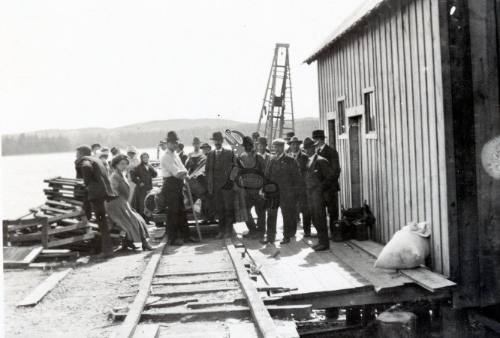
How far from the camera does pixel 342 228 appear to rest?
32.3ft

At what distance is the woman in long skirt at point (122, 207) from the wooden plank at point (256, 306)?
2.88 m

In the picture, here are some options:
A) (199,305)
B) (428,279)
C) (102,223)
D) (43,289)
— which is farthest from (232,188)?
(428,279)

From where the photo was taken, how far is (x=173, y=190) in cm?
1075

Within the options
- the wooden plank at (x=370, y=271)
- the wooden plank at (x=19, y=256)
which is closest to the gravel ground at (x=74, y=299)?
the wooden plank at (x=19, y=256)

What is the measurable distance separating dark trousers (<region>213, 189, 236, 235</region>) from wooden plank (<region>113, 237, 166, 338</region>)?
2509mm

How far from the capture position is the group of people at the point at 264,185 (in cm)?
948

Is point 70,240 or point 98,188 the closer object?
point 98,188

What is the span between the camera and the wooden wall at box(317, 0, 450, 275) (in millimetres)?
6797

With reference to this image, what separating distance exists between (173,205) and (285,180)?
8.03 ft

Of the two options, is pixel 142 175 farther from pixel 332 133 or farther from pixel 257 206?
pixel 332 133

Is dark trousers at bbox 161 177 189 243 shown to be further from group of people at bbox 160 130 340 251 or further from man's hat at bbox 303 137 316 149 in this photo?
man's hat at bbox 303 137 316 149

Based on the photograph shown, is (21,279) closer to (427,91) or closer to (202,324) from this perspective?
(202,324)

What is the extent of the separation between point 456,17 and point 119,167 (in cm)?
669

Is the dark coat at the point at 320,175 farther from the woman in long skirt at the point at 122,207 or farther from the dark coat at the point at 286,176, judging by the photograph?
the woman in long skirt at the point at 122,207
